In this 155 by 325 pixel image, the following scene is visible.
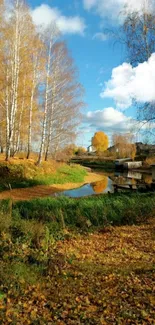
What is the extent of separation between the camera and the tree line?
55.0ft

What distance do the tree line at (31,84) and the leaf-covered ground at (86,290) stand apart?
12.0 m

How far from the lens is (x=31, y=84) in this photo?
746 inches

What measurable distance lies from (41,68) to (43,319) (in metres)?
18.0

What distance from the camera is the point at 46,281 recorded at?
408 centimetres

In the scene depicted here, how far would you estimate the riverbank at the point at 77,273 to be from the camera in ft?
10.5

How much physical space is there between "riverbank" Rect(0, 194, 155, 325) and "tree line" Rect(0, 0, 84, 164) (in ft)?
35.3

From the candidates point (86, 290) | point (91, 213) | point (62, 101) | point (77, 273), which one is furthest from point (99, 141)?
point (86, 290)

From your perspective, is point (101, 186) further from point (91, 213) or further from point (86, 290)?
point (86, 290)

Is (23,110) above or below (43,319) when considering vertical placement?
above

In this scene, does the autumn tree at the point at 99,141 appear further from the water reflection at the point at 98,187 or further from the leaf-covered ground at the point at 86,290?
the leaf-covered ground at the point at 86,290

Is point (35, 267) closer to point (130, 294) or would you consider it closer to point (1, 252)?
point (1, 252)

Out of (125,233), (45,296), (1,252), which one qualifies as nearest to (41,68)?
(125,233)

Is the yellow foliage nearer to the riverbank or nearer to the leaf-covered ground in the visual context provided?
the riverbank

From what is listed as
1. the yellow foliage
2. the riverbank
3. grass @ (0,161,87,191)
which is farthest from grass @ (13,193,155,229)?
the yellow foliage
